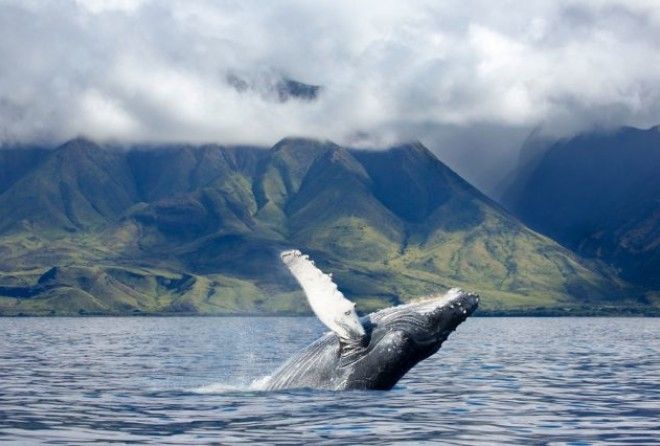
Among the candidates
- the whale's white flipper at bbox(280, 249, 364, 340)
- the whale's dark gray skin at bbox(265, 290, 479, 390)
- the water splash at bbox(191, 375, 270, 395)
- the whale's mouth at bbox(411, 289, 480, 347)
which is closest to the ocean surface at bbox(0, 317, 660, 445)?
the water splash at bbox(191, 375, 270, 395)

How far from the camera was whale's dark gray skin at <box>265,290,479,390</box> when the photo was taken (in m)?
18.4

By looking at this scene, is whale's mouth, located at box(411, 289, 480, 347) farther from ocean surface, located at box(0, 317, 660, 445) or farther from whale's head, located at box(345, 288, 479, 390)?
ocean surface, located at box(0, 317, 660, 445)

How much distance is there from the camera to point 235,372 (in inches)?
1286

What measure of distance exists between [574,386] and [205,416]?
1199cm

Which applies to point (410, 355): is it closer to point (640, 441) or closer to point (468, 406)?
point (468, 406)

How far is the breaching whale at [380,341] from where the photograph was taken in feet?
60.0

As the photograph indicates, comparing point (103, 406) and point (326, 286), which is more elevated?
point (326, 286)

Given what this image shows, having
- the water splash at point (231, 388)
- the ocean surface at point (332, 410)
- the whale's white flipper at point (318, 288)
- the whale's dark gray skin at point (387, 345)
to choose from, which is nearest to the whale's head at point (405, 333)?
the whale's dark gray skin at point (387, 345)

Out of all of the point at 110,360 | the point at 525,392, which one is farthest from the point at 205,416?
the point at 110,360

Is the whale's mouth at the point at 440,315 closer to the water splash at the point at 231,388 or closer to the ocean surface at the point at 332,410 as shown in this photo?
the ocean surface at the point at 332,410

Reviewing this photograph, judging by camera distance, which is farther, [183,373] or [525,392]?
[183,373]

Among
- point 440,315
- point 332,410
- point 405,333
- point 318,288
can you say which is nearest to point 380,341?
point 405,333

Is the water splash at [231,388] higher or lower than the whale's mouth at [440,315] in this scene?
lower

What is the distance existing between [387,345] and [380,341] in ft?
0.52
